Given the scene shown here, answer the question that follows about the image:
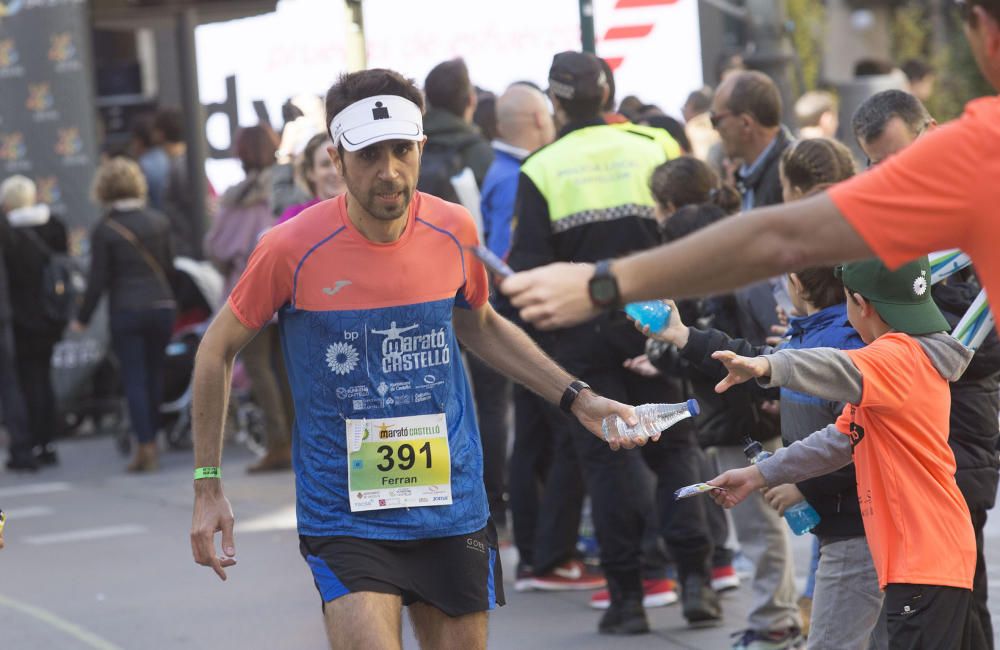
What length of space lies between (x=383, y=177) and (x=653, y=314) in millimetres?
767

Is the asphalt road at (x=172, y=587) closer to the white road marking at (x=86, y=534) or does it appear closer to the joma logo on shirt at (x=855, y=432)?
the white road marking at (x=86, y=534)

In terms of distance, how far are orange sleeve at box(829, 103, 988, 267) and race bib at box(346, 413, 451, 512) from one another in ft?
5.89

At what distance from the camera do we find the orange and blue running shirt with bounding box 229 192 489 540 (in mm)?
4293

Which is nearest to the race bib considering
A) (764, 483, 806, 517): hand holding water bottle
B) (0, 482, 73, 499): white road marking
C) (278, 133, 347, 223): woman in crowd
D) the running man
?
the running man

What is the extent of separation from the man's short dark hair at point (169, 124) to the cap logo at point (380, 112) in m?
10.7

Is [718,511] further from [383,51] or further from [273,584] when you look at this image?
[383,51]

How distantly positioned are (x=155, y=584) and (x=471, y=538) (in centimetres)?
432

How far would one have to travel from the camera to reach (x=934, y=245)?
9.22ft

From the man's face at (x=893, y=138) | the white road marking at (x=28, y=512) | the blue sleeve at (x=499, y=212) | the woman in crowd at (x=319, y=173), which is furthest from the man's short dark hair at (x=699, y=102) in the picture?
the man's face at (x=893, y=138)

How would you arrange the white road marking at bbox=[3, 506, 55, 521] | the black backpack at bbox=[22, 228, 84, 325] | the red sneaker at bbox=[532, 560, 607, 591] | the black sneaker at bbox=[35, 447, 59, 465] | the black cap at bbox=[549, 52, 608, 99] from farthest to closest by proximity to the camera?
the black sneaker at bbox=[35, 447, 59, 465]
the black backpack at bbox=[22, 228, 84, 325]
the white road marking at bbox=[3, 506, 55, 521]
the red sneaker at bbox=[532, 560, 607, 591]
the black cap at bbox=[549, 52, 608, 99]

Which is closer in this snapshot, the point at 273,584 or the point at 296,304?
the point at 296,304

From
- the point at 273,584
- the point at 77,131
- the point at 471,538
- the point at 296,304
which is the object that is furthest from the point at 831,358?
the point at 77,131

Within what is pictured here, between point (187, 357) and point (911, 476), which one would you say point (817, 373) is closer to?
point (911, 476)

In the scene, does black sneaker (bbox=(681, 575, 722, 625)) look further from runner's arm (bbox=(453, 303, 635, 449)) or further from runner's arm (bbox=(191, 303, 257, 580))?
runner's arm (bbox=(191, 303, 257, 580))
